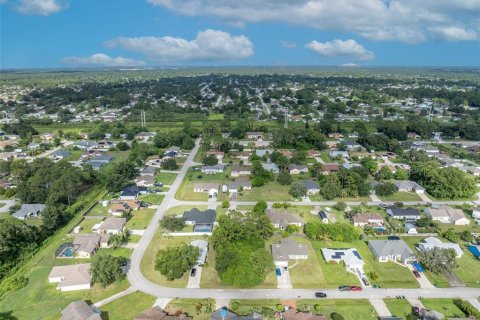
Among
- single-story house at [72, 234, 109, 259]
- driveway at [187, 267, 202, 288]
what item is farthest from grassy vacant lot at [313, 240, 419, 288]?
single-story house at [72, 234, 109, 259]

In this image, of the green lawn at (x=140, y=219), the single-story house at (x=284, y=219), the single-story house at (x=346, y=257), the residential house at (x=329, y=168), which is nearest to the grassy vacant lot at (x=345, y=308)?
the single-story house at (x=346, y=257)

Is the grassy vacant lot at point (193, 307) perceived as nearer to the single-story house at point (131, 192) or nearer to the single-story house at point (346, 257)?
the single-story house at point (346, 257)

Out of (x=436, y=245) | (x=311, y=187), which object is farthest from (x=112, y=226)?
(x=436, y=245)

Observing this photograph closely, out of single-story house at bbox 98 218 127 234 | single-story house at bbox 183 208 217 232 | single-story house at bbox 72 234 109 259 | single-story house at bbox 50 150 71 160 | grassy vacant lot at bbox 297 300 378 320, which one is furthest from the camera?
single-story house at bbox 50 150 71 160

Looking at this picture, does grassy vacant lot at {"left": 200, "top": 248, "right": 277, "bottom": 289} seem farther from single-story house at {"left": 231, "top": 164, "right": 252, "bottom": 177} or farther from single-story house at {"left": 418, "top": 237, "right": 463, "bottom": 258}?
single-story house at {"left": 231, "top": 164, "right": 252, "bottom": 177}

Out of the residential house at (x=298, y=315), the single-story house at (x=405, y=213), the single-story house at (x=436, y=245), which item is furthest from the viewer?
the single-story house at (x=405, y=213)
